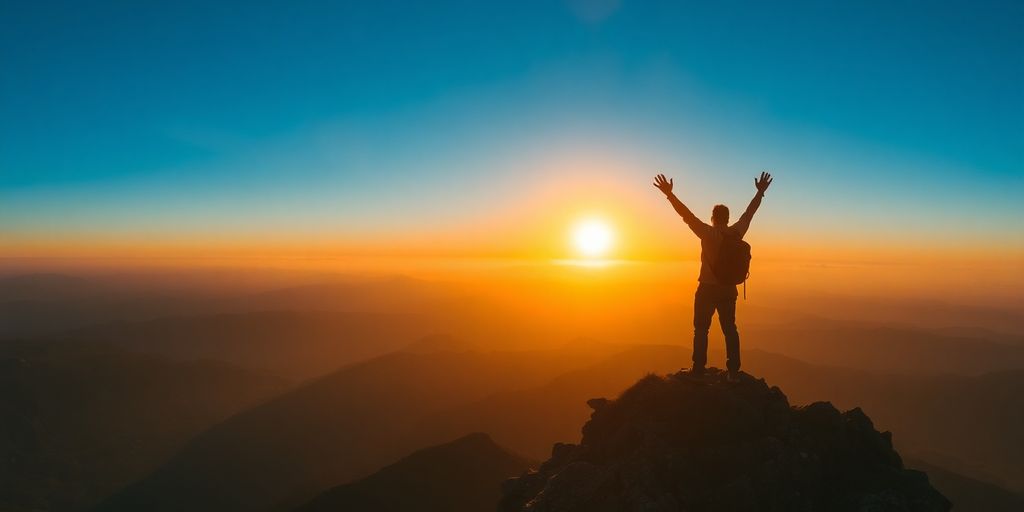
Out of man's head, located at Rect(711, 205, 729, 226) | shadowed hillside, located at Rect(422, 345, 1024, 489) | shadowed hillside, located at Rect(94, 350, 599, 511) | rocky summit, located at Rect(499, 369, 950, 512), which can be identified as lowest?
shadowed hillside, located at Rect(94, 350, 599, 511)

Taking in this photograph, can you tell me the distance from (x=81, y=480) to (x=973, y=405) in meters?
267

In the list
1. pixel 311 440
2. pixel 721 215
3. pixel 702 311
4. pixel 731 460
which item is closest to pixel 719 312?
pixel 702 311

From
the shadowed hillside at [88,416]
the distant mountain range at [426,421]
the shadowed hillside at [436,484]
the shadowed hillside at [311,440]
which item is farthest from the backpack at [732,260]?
the shadowed hillside at [88,416]

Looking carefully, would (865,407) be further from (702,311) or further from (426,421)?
(702,311)

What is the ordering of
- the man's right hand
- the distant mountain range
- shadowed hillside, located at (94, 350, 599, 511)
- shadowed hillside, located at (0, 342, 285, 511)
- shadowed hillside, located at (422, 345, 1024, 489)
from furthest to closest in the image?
1. shadowed hillside, located at (422, 345, 1024, 489)
2. shadowed hillside, located at (0, 342, 285, 511)
3. the distant mountain range
4. shadowed hillside, located at (94, 350, 599, 511)
5. the man's right hand

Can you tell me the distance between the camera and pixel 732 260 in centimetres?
1244

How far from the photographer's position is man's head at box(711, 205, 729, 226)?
12359 mm

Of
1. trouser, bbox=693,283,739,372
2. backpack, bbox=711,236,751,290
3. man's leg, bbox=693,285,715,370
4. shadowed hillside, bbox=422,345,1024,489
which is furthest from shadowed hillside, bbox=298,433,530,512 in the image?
shadowed hillside, bbox=422,345,1024,489

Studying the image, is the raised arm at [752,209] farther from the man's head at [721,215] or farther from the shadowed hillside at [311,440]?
Result: the shadowed hillside at [311,440]

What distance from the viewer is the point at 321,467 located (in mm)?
132500

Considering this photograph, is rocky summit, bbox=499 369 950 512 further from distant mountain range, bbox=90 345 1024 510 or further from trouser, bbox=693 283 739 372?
distant mountain range, bbox=90 345 1024 510

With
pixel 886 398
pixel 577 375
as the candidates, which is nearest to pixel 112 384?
pixel 577 375

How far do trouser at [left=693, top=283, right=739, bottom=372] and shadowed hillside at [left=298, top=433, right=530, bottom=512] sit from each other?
1713 inches

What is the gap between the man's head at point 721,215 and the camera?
487 inches
